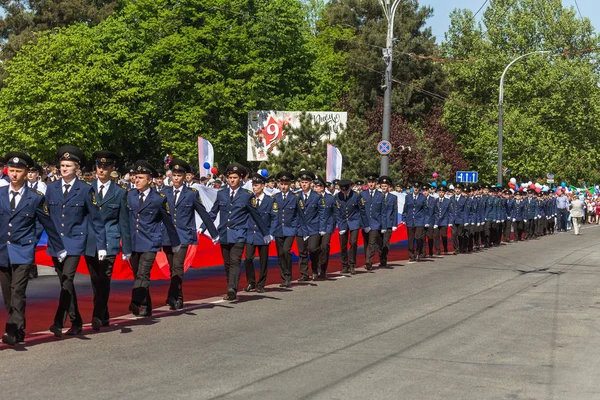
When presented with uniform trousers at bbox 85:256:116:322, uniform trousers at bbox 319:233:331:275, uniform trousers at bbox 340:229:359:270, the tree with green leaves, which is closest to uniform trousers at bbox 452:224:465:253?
uniform trousers at bbox 340:229:359:270

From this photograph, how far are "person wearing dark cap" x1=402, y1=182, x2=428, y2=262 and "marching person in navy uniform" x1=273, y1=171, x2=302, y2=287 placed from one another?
7.25m

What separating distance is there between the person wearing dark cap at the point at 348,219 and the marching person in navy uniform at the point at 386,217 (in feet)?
3.21

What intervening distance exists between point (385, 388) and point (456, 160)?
193 ft

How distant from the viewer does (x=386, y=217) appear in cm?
2164

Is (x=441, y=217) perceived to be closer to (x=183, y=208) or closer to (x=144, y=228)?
(x=183, y=208)

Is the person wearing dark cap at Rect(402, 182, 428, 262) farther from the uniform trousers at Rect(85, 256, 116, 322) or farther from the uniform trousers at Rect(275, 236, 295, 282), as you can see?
the uniform trousers at Rect(85, 256, 116, 322)

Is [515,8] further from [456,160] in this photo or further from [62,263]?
[62,263]

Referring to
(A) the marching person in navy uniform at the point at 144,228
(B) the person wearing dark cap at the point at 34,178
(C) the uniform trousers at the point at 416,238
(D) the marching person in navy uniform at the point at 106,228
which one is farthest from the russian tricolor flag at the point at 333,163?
(D) the marching person in navy uniform at the point at 106,228

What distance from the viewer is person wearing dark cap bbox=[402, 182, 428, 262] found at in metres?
24.5

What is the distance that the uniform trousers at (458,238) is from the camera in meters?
28.0

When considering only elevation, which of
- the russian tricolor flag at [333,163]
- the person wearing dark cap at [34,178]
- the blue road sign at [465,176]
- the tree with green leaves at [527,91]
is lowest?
the person wearing dark cap at [34,178]

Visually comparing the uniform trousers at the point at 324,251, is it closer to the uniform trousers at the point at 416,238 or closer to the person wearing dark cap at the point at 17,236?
the uniform trousers at the point at 416,238

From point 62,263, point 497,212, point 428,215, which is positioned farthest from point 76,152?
point 497,212

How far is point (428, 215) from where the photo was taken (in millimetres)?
25156
